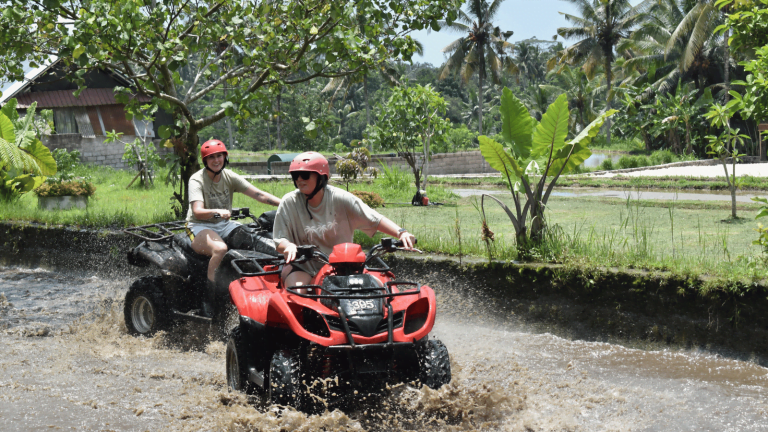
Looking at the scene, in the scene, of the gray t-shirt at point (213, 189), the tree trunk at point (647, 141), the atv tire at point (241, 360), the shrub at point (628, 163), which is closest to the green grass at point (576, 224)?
the gray t-shirt at point (213, 189)

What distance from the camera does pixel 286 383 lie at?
156 inches

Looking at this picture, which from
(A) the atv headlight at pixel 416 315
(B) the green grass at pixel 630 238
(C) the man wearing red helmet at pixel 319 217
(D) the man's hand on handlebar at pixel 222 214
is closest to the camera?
(A) the atv headlight at pixel 416 315

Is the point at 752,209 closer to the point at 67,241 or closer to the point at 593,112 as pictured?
the point at 67,241

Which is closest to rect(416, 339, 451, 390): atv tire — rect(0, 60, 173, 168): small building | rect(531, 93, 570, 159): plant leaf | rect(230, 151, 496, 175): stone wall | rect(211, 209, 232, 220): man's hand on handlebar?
rect(211, 209, 232, 220): man's hand on handlebar

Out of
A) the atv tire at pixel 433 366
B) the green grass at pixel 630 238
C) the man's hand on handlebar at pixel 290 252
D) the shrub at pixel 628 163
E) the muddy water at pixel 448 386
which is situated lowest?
the muddy water at pixel 448 386

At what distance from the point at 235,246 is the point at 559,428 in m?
3.57

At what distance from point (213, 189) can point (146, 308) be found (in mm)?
1421

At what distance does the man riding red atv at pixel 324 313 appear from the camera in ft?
12.9

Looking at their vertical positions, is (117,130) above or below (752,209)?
above

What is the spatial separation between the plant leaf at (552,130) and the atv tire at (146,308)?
14.3 feet

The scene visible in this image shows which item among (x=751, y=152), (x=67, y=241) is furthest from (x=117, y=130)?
(x=751, y=152)

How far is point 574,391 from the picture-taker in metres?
5.20

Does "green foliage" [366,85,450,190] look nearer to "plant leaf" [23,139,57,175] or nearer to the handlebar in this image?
"plant leaf" [23,139,57,175]

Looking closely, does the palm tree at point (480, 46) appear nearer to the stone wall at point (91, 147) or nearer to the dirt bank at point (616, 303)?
the stone wall at point (91, 147)
